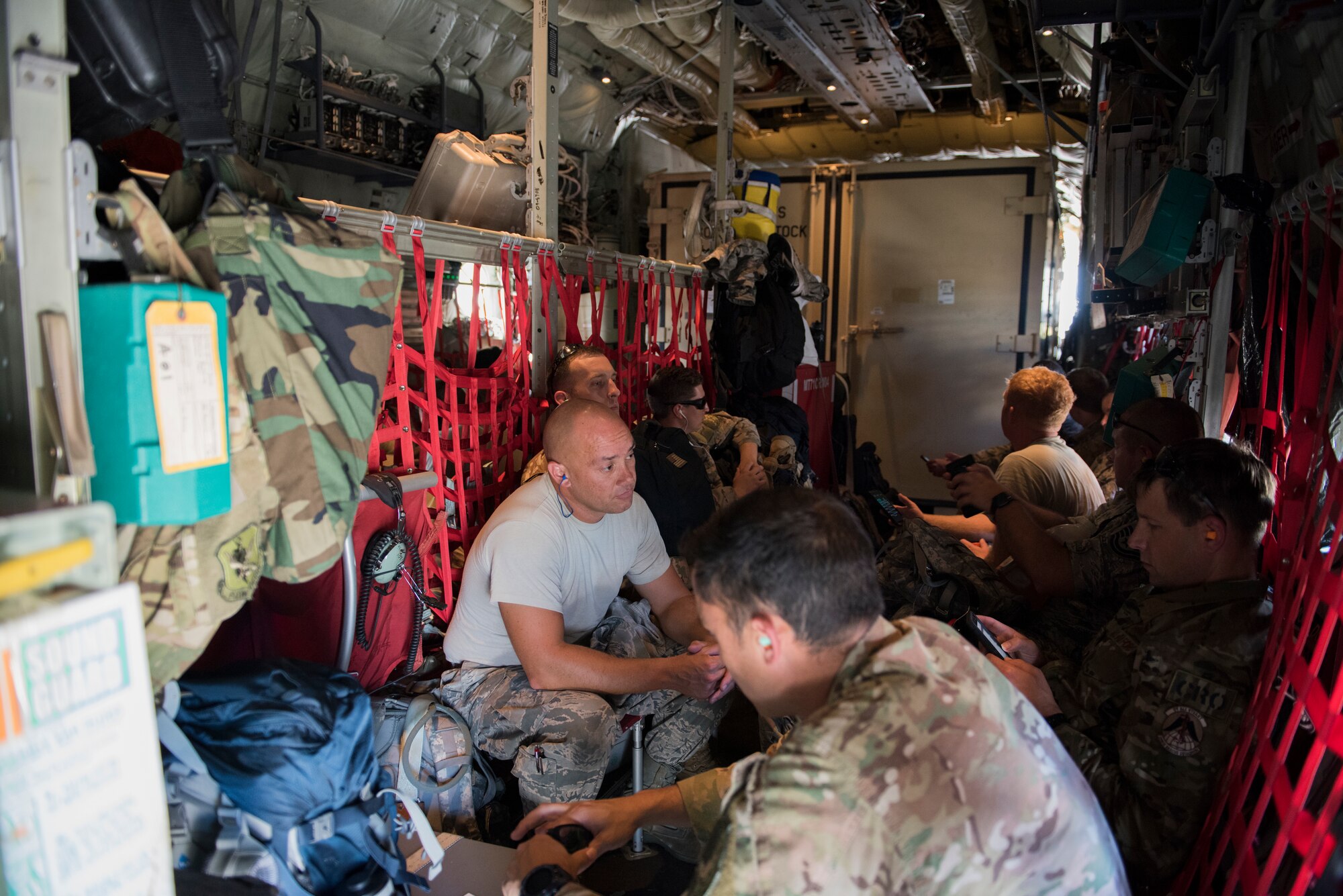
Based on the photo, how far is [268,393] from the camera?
1417 mm

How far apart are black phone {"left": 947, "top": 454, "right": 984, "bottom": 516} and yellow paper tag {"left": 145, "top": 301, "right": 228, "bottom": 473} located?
100 inches

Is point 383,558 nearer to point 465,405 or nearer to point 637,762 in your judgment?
point 465,405

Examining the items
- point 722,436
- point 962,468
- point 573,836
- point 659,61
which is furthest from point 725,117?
point 573,836

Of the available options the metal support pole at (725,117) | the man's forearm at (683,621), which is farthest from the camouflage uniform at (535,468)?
the metal support pole at (725,117)

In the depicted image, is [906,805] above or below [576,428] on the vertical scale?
below

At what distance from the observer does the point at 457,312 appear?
187 inches

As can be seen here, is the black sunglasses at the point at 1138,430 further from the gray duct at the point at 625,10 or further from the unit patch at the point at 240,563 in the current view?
the gray duct at the point at 625,10

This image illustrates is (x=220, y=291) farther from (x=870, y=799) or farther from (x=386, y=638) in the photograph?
(x=386, y=638)

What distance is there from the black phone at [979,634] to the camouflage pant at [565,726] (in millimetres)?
851

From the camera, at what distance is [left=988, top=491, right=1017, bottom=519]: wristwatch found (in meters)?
3.05

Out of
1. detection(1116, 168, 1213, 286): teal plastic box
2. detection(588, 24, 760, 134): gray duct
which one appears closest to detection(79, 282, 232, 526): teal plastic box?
detection(1116, 168, 1213, 286): teal plastic box

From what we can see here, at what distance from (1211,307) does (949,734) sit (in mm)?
2106

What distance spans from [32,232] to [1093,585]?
9.24 ft

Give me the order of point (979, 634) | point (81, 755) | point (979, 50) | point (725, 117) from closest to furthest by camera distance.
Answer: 1. point (81, 755)
2. point (979, 634)
3. point (725, 117)
4. point (979, 50)
